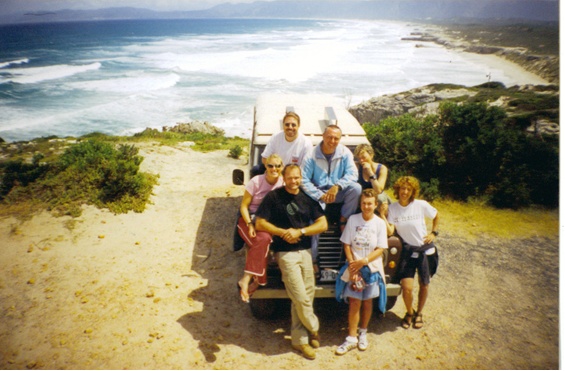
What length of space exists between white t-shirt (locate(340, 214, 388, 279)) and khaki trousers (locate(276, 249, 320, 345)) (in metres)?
0.58

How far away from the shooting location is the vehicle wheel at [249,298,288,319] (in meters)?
4.89

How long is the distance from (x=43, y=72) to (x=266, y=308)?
166ft

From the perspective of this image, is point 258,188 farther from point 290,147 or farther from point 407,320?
point 407,320

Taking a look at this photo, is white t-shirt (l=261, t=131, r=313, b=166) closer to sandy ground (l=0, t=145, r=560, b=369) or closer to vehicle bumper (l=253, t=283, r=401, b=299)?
vehicle bumper (l=253, t=283, r=401, b=299)

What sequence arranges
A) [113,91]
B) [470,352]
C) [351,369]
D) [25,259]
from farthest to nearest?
[113,91] → [25,259] → [470,352] → [351,369]

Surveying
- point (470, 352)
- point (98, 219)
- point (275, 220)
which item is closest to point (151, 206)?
point (98, 219)

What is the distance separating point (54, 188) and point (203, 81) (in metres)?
35.2

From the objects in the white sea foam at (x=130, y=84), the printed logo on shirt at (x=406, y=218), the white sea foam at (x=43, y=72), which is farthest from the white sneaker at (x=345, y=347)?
the white sea foam at (x=43, y=72)

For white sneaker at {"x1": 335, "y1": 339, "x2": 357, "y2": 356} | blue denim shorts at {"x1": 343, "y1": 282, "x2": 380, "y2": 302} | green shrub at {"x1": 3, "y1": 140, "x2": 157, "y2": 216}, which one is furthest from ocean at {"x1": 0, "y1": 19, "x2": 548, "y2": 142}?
white sneaker at {"x1": 335, "y1": 339, "x2": 357, "y2": 356}

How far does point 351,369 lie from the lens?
14.1 ft

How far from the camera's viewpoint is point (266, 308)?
16.2ft

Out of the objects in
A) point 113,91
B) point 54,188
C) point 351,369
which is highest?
point 113,91

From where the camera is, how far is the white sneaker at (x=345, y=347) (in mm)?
4438

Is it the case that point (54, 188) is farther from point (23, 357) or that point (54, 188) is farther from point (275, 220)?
point (275, 220)
